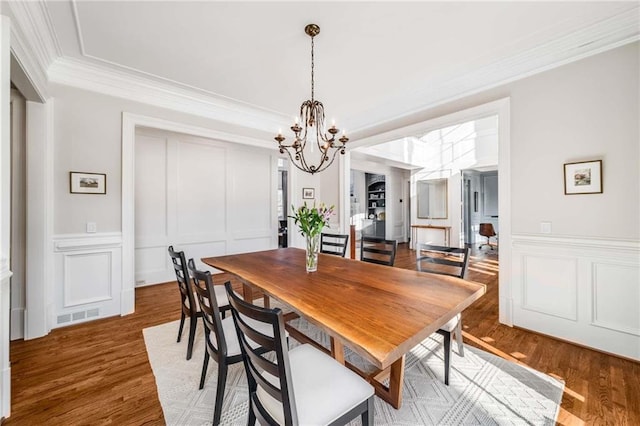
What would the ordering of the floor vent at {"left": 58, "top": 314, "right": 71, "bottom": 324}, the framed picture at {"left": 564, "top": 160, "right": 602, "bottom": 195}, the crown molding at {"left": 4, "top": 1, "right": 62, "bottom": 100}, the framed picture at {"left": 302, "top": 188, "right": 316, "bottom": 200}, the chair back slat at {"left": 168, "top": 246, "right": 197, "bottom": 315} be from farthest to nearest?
1. the framed picture at {"left": 302, "top": 188, "right": 316, "bottom": 200}
2. the floor vent at {"left": 58, "top": 314, "right": 71, "bottom": 324}
3. the framed picture at {"left": 564, "top": 160, "right": 602, "bottom": 195}
4. the chair back slat at {"left": 168, "top": 246, "right": 197, "bottom": 315}
5. the crown molding at {"left": 4, "top": 1, "right": 62, "bottom": 100}

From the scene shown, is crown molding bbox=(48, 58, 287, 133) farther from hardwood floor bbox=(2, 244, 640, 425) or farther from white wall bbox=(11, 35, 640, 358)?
hardwood floor bbox=(2, 244, 640, 425)

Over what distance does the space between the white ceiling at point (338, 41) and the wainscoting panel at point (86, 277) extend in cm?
175

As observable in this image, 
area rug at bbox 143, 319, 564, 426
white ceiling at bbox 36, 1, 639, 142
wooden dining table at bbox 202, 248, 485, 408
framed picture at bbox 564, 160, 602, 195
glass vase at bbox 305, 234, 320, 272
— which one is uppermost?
white ceiling at bbox 36, 1, 639, 142

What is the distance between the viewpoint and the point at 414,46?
246 cm

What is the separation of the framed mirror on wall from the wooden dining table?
5.71 metres

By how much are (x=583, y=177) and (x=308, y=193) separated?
3.63m

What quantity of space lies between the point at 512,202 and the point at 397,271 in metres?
1.65

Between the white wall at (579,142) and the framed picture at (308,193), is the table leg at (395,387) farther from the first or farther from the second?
the framed picture at (308,193)

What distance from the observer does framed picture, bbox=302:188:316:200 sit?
15.9 ft

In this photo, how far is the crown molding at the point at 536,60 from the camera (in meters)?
2.09

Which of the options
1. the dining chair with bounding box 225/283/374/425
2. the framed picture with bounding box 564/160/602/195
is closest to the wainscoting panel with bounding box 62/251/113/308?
the dining chair with bounding box 225/283/374/425

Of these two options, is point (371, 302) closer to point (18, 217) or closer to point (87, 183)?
point (87, 183)

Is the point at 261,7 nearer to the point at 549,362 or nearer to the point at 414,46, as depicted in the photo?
the point at 414,46

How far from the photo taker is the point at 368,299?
57.6 inches
